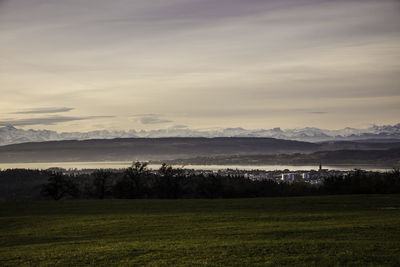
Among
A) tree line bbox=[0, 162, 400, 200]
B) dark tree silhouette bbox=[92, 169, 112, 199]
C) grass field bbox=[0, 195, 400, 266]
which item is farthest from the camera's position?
dark tree silhouette bbox=[92, 169, 112, 199]

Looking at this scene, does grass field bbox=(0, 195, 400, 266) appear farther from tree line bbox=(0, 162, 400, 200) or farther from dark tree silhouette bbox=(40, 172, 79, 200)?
dark tree silhouette bbox=(40, 172, 79, 200)

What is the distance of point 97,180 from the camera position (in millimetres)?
66688

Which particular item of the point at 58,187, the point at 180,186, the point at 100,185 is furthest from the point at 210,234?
the point at 58,187

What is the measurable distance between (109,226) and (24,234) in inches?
218

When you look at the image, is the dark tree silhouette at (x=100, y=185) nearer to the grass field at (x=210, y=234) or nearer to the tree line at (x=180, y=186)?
the tree line at (x=180, y=186)

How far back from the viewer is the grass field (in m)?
18.3

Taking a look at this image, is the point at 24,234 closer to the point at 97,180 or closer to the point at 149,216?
the point at 149,216

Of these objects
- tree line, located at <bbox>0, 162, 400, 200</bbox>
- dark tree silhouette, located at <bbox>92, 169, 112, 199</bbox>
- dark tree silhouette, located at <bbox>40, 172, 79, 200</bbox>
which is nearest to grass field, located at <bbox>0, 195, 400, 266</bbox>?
tree line, located at <bbox>0, 162, 400, 200</bbox>

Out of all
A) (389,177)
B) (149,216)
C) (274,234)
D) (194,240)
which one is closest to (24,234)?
(149,216)

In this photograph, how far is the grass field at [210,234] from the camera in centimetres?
1831

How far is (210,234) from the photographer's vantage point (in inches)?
978

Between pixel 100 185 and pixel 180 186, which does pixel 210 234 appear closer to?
pixel 180 186

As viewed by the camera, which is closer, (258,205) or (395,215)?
(395,215)

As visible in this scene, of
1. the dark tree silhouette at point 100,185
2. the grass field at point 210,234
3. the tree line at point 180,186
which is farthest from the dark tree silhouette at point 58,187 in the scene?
the grass field at point 210,234
